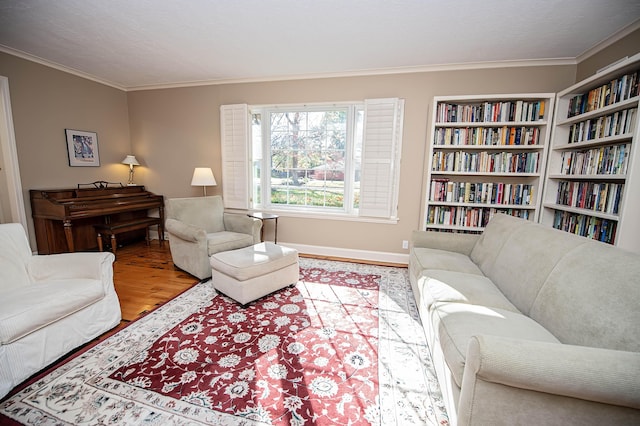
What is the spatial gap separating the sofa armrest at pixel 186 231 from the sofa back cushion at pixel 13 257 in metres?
1.11

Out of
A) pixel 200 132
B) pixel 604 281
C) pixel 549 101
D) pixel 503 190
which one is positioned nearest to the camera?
pixel 604 281

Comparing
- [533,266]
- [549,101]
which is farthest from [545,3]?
[533,266]

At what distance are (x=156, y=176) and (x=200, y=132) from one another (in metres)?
1.14

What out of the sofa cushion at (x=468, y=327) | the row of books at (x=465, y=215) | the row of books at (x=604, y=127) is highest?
the row of books at (x=604, y=127)

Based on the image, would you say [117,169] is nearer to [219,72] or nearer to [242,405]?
[219,72]

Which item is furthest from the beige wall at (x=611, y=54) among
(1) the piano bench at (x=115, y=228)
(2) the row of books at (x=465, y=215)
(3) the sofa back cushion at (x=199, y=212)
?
(1) the piano bench at (x=115, y=228)

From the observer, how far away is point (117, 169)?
4.20 metres

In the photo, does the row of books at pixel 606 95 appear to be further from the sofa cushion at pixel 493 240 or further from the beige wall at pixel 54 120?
the beige wall at pixel 54 120

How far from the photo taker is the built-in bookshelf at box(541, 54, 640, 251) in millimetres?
1825

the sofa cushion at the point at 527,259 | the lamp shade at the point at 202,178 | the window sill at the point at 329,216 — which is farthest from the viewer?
the lamp shade at the point at 202,178

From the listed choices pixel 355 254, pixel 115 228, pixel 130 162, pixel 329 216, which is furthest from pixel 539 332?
pixel 130 162

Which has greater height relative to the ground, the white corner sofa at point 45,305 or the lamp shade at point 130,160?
the lamp shade at point 130,160

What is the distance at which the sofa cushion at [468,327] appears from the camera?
1.16 meters

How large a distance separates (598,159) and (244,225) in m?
3.53
